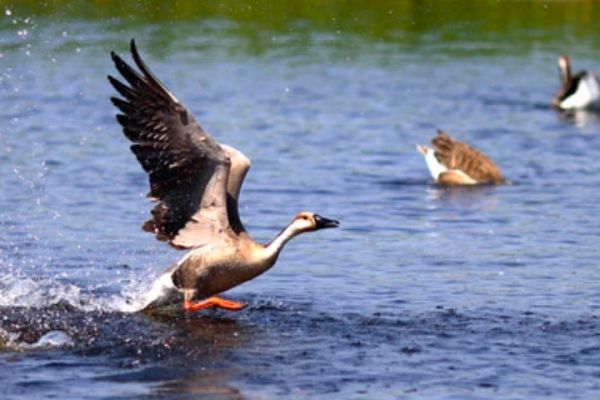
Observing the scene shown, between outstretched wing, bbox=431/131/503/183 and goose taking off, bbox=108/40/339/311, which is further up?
goose taking off, bbox=108/40/339/311

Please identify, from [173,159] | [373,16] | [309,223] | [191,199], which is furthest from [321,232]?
[373,16]

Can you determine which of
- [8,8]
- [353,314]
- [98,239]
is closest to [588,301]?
[353,314]

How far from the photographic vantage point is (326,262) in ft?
41.5

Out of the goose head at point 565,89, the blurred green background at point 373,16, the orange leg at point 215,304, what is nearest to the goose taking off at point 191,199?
the orange leg at point 215,304

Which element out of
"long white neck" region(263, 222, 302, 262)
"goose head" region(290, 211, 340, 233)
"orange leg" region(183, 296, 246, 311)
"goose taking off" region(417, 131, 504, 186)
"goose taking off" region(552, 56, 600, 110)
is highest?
"goose head" region(290, 211, 340, 233)

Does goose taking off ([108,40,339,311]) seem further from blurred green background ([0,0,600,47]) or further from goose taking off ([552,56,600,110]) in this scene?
blurred green background ([0,0,600,47])

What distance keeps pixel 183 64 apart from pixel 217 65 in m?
0.64

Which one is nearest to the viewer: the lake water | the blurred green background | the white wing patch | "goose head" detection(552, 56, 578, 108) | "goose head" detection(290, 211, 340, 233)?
the lake water

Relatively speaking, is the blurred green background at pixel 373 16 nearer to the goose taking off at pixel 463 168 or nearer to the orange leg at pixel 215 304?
the goose taking off at pixel 463 168

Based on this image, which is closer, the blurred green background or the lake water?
the lake water

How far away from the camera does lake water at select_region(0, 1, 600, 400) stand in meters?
9.16

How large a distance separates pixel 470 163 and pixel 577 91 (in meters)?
7.73

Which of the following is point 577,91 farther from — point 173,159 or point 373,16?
point 173,159

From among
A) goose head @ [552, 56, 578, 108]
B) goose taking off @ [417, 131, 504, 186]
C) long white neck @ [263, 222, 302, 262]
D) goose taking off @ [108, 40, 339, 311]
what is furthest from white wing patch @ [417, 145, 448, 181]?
goose head @ [552, 56, 578, 108]
